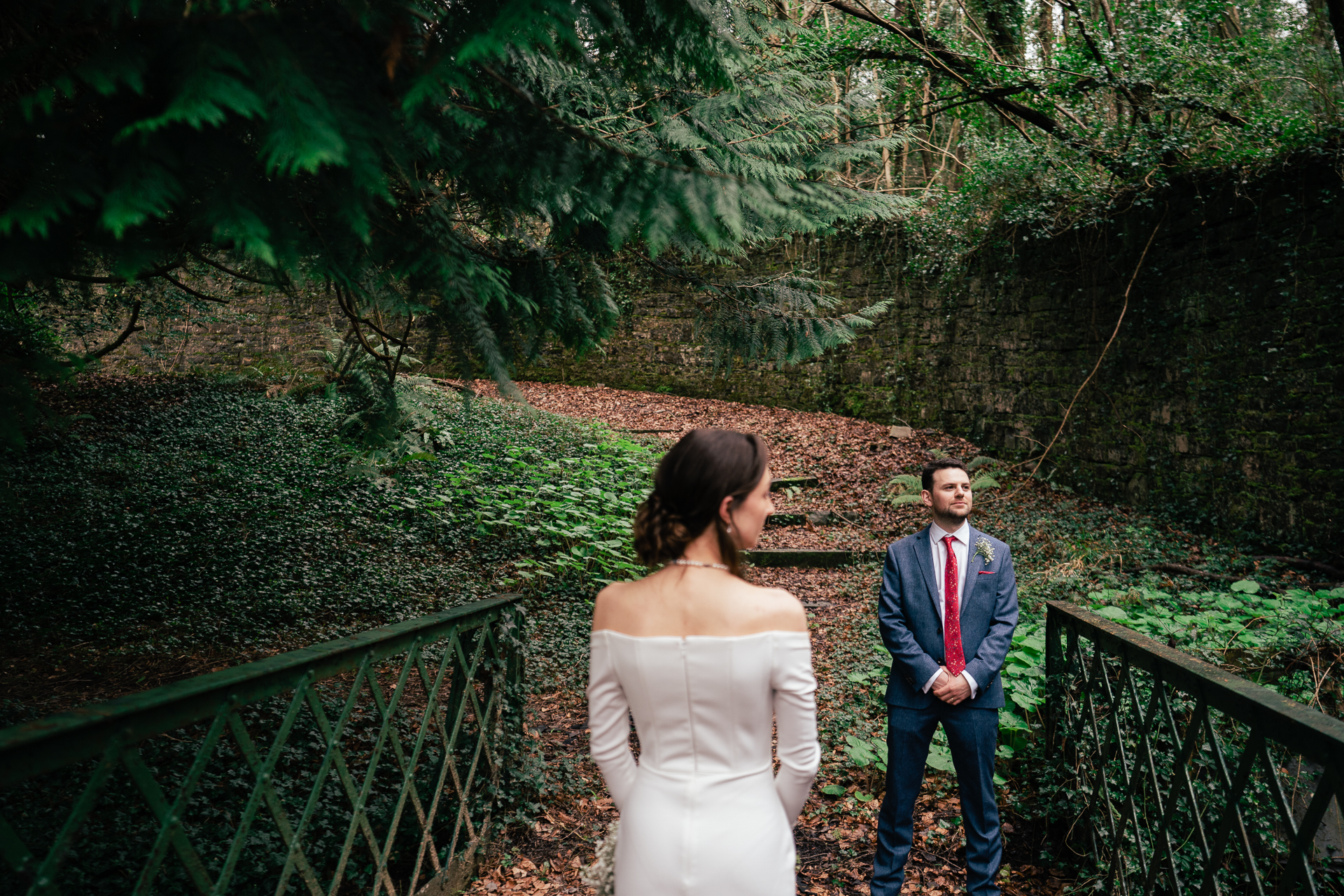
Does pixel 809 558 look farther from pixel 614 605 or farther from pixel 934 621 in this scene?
pixel 614 605

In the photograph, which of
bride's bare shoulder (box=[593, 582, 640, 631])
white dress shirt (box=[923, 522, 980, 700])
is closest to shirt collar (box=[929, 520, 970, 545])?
white dress shirt (box=[923, 522, 980, 700])

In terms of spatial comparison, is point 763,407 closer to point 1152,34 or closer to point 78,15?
point 1152,34

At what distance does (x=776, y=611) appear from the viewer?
1616mm

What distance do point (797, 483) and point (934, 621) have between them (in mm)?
6863

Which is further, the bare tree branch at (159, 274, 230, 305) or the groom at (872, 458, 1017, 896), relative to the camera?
the bare tree branch at (159, 274, 230, 305)

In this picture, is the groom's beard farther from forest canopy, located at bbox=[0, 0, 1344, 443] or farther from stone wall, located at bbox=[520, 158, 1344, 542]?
stone wall, located at bbox=[520, 158, 1344, 542]

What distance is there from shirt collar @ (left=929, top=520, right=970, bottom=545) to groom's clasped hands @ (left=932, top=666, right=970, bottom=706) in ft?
1.69

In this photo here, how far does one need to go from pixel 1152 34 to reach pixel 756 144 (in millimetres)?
6355

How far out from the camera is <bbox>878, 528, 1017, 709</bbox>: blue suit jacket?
2775mm

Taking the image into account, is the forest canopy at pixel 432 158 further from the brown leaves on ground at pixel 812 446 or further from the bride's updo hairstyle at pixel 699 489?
the brown leaves on ground at pixel 812 446

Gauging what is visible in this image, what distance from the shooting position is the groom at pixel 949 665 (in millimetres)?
2746

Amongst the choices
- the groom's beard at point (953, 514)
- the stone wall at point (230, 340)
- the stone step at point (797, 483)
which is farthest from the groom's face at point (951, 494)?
the stone wall at point (230, 340)

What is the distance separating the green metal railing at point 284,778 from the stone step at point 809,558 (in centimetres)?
400

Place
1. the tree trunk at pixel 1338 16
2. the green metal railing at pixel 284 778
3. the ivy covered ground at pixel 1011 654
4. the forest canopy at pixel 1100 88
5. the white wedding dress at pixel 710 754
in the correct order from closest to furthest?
the green metal railing at pixel 284 778 < the white wedding dress at pixel 710 754 < the ivy covered ground at pixel 1011 654 < the tree trunk at pixel 1338 16 < the forest canopy at pixel 1100 88
